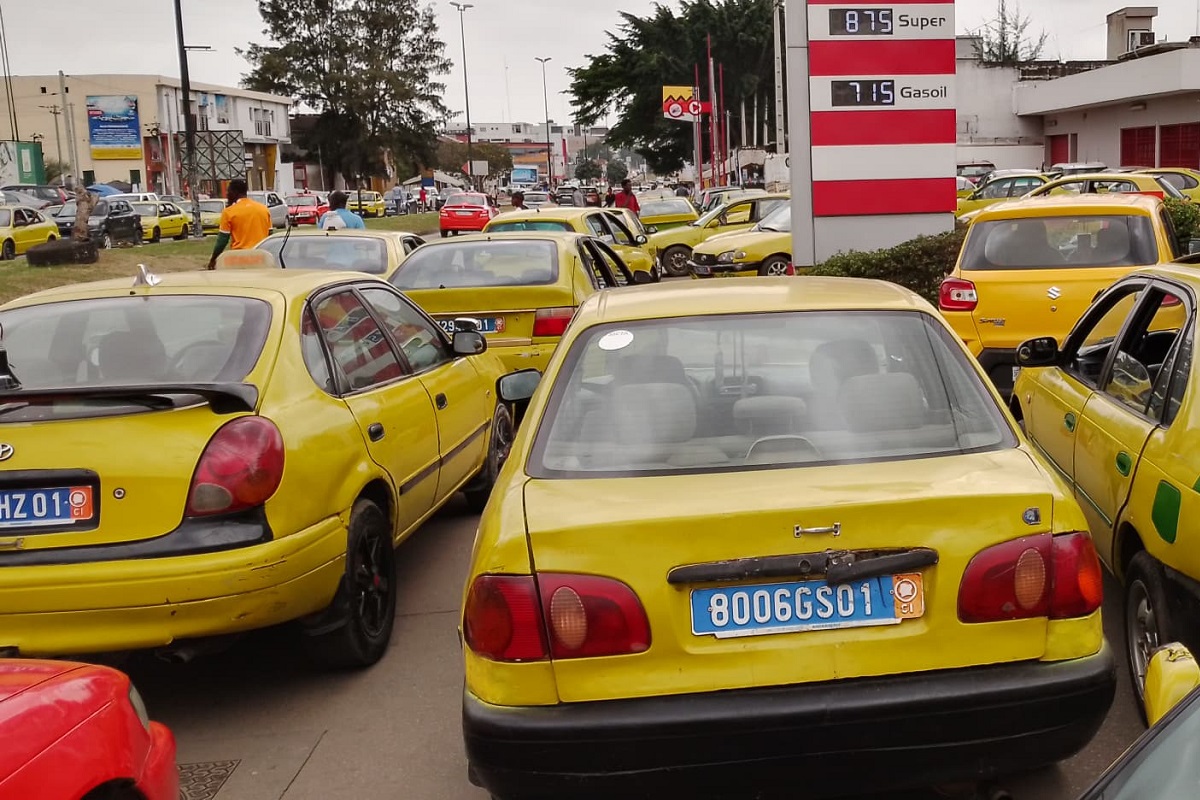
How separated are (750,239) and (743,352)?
1545 cm

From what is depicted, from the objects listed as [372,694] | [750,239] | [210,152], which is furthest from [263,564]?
[210,152]

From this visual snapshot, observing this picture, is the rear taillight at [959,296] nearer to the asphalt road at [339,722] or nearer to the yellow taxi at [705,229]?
the asphalt road at [339,722]

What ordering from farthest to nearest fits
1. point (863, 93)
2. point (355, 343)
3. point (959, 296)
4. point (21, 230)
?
point (21, 230) → point (863, 93) → point (959, 296) → point (355, 343)

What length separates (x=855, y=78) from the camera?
14.0 metres

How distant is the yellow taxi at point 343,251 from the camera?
1238 cm

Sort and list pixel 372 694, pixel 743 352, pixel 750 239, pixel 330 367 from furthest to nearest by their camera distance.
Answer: pixel 750 239, pixel 330 367, pixel 372 694, pixel 743 352

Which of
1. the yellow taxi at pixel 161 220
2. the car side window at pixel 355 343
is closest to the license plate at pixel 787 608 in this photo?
the car side window at pixel 355 343

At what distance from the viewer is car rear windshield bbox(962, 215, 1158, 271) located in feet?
27.5

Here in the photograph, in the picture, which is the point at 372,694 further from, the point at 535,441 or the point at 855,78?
the point at 855,78

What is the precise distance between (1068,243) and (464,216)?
110 ft

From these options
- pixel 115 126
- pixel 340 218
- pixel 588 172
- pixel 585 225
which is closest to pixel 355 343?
pixel 585 225

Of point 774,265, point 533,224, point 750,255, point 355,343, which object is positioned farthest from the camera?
point 774,265

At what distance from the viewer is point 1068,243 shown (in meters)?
8.48

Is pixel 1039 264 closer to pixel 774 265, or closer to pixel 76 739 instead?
pixel 76 739
